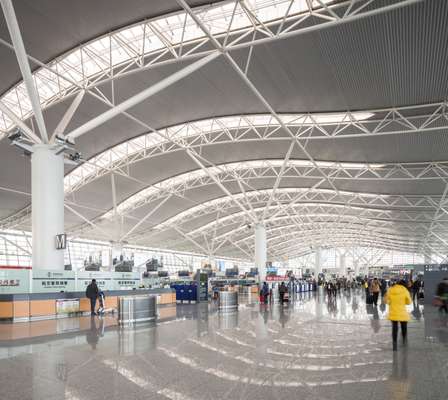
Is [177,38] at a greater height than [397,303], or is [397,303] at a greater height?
[177,38]

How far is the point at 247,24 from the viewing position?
59.7ft

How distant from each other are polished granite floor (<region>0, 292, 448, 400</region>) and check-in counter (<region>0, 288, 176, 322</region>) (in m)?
4.59

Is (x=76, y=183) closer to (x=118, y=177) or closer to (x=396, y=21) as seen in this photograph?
(x=118, y=177)

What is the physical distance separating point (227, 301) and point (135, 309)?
859cm

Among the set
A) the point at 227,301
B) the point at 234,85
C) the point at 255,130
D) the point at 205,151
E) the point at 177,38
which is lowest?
the point at 227,301

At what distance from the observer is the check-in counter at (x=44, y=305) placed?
15805 millimetres

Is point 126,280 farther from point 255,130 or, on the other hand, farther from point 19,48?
point 19,48

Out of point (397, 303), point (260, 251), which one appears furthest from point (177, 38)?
point (260, 251)

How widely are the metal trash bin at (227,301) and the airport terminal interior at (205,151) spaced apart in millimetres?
116

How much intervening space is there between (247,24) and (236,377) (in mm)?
15049

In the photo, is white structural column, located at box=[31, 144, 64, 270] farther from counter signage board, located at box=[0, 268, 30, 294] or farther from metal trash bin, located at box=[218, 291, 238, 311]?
metal trash bin, located at box=[218, 291, 238, 311]

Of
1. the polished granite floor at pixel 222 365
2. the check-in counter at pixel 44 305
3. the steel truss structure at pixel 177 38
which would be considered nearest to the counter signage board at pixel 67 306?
the check-in counter at pixel 44 305

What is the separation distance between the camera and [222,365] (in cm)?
786

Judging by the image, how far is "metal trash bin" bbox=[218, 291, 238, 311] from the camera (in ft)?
73.3
